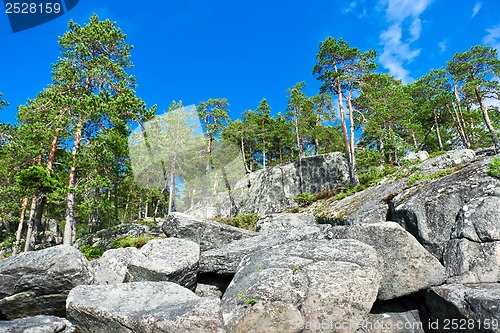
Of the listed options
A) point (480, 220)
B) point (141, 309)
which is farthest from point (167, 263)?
Result: point (480, 220)

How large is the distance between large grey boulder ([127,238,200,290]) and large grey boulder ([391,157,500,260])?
24.4ft

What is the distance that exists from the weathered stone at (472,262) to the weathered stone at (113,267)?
32.8ft

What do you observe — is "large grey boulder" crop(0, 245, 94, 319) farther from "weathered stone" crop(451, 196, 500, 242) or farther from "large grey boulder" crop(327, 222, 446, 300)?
"weathered stone" crop(451, 196, 500, 242)

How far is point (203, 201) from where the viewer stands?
38438 millimetres

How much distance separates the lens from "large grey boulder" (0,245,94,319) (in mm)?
8656

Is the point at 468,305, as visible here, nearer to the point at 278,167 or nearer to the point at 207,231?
the point at 207,231

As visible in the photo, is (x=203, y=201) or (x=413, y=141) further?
(x=203, y=201)

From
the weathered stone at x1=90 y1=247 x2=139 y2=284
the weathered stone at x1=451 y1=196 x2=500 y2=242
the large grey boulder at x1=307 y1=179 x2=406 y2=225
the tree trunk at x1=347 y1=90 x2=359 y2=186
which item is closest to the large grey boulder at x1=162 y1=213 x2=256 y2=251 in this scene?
the weathered stone at x1=90 y1=247 x2=139 y2=284

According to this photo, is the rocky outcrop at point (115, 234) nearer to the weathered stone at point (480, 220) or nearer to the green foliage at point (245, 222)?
the green foliage at point (245, 222)

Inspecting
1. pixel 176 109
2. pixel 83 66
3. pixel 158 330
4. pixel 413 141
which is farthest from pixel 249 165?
pixel 158 330

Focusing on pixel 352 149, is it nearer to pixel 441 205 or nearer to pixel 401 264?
pixel 441 205

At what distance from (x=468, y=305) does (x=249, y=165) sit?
137 feet

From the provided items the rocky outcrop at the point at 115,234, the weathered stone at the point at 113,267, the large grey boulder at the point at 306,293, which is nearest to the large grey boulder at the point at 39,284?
the weathered stone at the point at 113,267

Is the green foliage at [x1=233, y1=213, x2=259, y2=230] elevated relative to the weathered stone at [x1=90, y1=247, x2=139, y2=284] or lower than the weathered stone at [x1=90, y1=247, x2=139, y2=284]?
elevated
